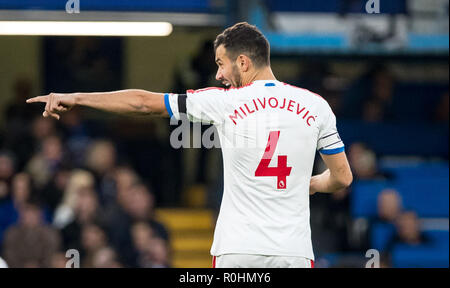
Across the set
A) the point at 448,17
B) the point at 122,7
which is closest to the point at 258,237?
the point at 122,7

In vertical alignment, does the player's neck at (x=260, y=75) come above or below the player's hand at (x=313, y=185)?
above

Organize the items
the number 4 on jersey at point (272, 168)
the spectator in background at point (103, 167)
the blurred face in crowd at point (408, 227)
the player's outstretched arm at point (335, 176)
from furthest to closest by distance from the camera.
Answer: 1. the blurred face in crowd at point (408, 227)
2. the spectator in background at point (103, 167)
3. the player's outstretched arm at point (335, 176)
4. the number 4 on jersey at point (272, 168)

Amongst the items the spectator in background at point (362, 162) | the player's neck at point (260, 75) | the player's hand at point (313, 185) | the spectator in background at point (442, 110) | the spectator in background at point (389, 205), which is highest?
the spectator in background at point (442, 110)

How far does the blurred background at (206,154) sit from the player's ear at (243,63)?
16.8 ft

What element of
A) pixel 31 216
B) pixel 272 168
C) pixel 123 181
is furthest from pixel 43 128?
pixel 272 168

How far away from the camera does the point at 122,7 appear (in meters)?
10.2

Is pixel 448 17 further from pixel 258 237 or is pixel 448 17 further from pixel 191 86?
pixel 258 237

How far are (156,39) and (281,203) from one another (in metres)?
9.11

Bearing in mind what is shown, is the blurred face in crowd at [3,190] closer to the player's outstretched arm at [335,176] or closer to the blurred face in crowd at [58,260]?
the blurred face in crowd at [58,260]

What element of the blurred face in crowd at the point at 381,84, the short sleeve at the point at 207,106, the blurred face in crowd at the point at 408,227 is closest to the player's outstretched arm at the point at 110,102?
the short sleeve at the point at 207,106

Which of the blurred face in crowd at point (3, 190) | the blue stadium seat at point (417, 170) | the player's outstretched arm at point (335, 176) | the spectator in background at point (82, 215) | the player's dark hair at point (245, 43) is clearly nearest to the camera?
the player's dark hair at point (245, 43)

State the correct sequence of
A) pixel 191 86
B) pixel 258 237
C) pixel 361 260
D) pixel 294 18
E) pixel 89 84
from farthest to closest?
pixel 89 84 → pixel 191 86 → pixel 294 18 → pixel 361 260 → pixel 258 237

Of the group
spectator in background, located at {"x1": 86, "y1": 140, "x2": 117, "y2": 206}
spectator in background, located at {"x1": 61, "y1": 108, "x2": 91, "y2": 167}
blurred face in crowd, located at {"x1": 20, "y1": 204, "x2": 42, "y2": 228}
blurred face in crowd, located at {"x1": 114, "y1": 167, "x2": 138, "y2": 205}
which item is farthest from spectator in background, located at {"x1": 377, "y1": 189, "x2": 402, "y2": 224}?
blurred face in crowd, located at {"x1": 20, "y1": 204, "x2": 42, "y2": 228}

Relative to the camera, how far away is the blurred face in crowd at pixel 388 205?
10250mm
